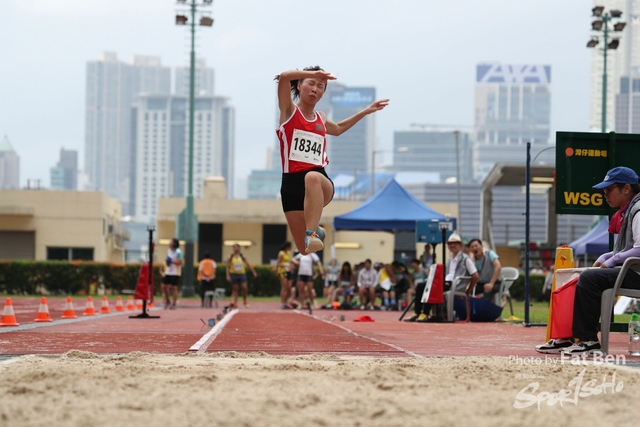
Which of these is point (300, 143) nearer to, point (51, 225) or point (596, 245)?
point (596, 245)

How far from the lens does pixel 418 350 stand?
8.83 m

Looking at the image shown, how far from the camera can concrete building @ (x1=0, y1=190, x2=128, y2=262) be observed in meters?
56.0

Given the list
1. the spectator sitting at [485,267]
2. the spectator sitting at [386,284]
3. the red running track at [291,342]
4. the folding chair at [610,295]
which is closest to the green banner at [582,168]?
the red running track at [291,342]

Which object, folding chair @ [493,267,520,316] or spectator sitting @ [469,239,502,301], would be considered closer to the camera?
spectator sitting @ [469,239,502,301]

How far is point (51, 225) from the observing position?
57031mm

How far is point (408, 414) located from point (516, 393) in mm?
802

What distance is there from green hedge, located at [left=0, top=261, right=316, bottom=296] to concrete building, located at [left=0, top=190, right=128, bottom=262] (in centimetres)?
1604

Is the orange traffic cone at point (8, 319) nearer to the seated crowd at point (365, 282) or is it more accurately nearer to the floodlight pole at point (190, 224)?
the seated crowd at point (365, 282)

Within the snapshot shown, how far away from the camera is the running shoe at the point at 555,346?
27.2ft

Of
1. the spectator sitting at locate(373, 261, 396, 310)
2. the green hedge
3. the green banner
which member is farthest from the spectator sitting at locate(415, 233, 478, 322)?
the green hedge

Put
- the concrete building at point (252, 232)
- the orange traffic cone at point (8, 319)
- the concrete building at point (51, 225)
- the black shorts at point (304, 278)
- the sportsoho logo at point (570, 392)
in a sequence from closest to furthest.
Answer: the sportsoho logo at point (570, 392) < the orange traffic cone at point (8, 319) < the black shorts at point (304, 278) < the concrete building at point (51, 225) < the concrete building at point (252, 232)

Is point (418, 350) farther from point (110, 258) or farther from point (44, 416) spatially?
point (110, 258)

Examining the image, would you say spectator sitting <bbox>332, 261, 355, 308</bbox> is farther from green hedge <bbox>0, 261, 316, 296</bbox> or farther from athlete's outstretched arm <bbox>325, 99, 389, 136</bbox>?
athlete's outstretched arm <bbox>325, 99, 389, 136</bbox>

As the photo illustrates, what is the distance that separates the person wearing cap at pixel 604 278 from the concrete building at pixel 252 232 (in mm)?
51634
